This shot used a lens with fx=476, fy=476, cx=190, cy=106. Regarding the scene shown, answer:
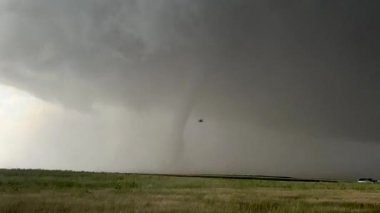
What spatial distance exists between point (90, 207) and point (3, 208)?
569cm

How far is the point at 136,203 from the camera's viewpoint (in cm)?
3666

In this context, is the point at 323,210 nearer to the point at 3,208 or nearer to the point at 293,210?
the point at 293,210

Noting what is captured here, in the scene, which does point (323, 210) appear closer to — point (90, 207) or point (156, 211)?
point (156, 211)

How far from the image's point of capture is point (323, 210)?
124ft

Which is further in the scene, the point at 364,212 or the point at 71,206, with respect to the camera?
the point at 364,212

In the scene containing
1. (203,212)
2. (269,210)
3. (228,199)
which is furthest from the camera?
(228,199)

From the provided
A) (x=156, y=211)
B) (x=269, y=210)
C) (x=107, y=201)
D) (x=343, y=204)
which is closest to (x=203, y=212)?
(x=156, y=211)

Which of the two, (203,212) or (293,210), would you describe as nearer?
(203,212)

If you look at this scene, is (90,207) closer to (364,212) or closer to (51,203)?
(51,203)

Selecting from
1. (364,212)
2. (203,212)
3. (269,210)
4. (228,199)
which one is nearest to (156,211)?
(203,212)

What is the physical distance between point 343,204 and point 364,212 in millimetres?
5554

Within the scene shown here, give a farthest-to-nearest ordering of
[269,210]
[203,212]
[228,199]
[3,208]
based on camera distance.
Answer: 1. [228,199]
2. [269,210]
3. [203,212]
4. [3,208]

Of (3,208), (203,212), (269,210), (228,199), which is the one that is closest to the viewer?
(3,208)

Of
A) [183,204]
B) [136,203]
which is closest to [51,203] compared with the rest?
[136,203]
